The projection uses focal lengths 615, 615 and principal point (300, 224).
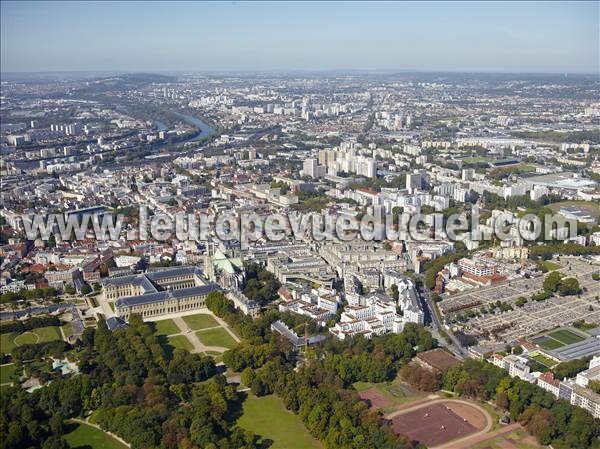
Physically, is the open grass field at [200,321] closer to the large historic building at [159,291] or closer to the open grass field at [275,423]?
the large historic building at [159,291]

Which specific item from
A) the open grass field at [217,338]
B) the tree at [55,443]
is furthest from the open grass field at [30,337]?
the tree at [55,443]

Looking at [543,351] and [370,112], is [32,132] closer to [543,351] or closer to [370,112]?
[370,112]

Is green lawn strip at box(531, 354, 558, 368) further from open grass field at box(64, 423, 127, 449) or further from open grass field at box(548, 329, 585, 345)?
open grass field at box(64, 423, 127, 449)

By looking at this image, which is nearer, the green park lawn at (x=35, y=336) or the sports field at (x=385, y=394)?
the sports field at (x=385, y=394)

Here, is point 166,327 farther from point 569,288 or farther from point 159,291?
point 569,288

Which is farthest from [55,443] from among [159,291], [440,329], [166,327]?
[440,329]
